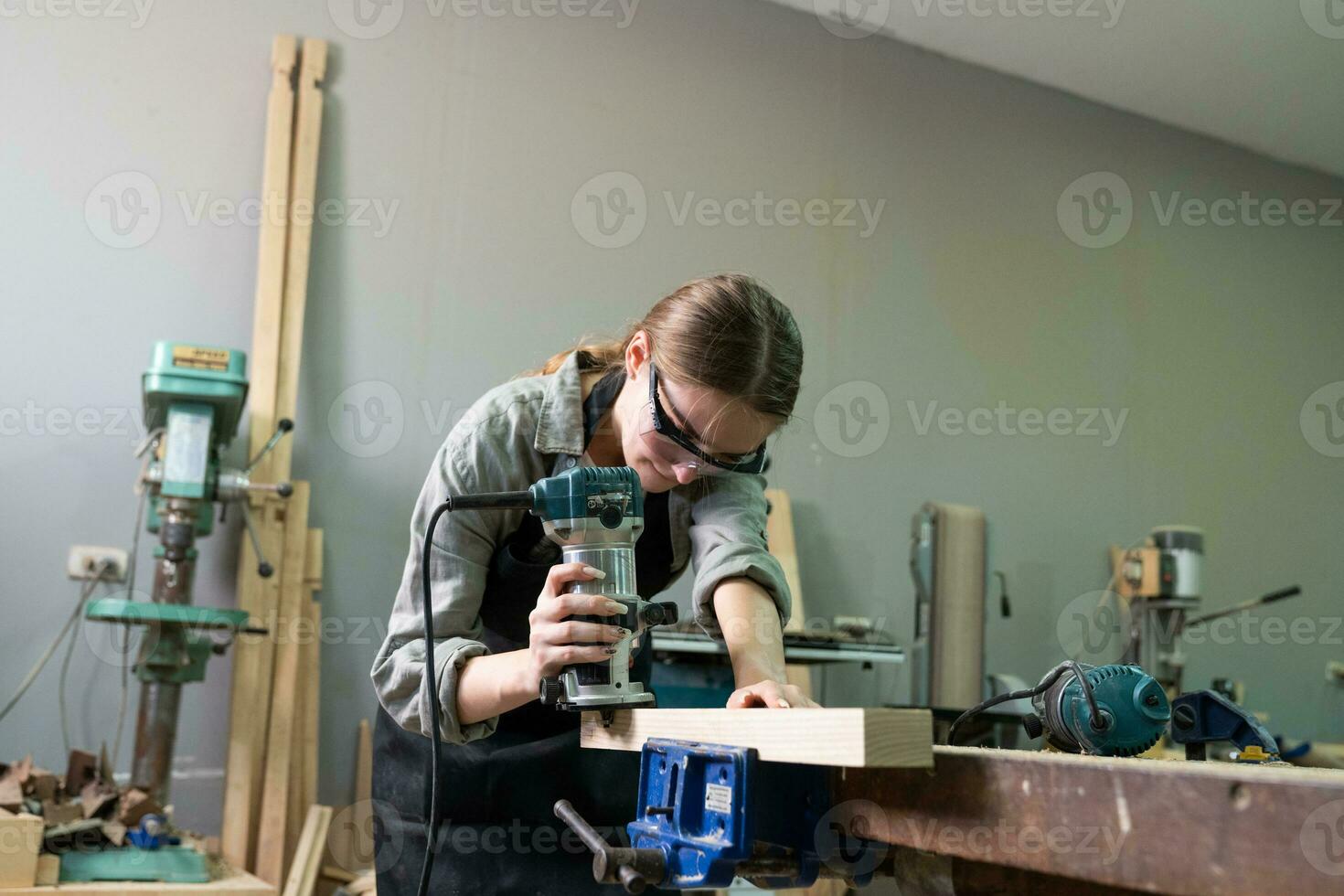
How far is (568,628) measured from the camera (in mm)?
1102

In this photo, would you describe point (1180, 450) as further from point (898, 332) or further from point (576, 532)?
point (576, 532)

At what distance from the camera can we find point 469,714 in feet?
3.98

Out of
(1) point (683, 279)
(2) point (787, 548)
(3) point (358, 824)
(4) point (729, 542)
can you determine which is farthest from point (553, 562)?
(1) point (683, 279)

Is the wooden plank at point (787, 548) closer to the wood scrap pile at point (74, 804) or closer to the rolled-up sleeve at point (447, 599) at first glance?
the wood scrap pile at point (74, 804)

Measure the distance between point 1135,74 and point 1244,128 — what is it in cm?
75

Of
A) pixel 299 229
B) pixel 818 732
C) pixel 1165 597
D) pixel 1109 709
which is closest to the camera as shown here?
pixel 818 732

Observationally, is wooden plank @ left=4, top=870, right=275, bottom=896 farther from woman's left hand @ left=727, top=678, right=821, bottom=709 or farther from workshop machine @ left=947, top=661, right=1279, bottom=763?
workshop machine @ left=947, top=661, right=1279, bottom=763

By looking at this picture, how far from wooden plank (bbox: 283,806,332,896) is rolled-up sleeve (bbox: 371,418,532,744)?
167cm

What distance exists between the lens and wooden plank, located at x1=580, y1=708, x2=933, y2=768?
780mm

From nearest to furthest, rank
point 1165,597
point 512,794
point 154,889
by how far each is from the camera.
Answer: point 512,794 < point 154,889 < point 1165,597

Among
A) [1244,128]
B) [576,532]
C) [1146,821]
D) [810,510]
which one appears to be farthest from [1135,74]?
[1146,821]

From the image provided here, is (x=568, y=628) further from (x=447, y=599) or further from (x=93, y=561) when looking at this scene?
(x=93, y=561)

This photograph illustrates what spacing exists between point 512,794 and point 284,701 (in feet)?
5.80

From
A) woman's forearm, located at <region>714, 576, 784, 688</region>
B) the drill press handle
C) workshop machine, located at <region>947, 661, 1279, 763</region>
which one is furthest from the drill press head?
the drill press handle
